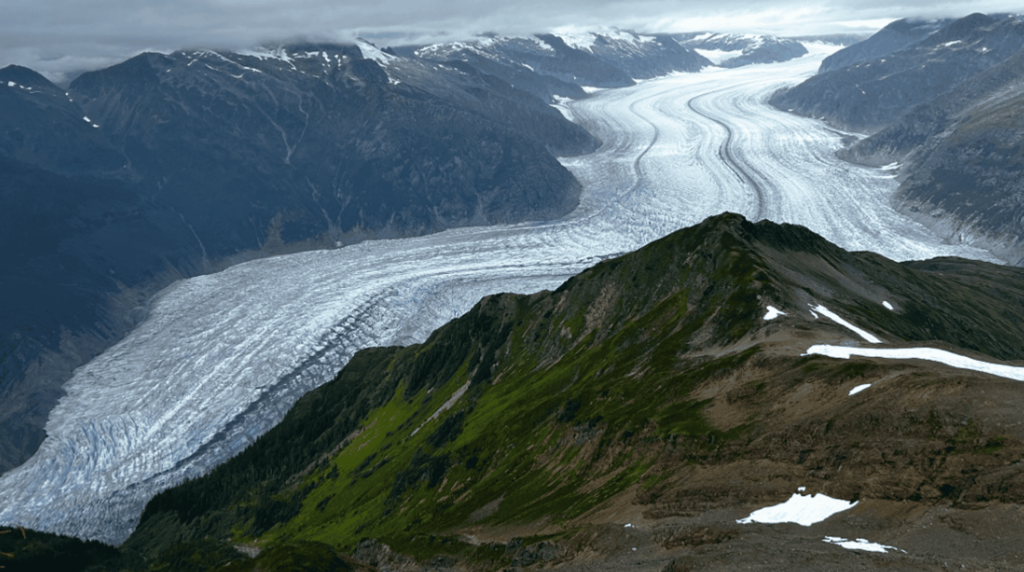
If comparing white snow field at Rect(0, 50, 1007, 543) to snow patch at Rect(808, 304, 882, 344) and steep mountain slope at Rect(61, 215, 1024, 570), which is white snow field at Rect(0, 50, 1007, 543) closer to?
steep mountain slope at Rect(61, 215, 1024, 570)

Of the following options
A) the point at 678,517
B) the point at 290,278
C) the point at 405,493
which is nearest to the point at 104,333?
the point at 290,278

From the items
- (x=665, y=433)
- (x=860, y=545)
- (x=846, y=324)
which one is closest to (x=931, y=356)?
(x=846, y=324)

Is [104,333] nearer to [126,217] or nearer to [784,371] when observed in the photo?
[126,217]

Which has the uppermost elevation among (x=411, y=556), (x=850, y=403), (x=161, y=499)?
(x=850, y=403)

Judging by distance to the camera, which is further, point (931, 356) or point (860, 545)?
point (931, 356)

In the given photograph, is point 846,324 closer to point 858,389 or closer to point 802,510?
point 858,389

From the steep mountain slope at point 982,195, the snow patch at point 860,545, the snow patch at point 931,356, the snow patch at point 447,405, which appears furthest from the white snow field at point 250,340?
the snow patch at point 860,545

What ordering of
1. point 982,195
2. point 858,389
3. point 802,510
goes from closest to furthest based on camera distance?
point 802,510, point 858,389, point 982,195
